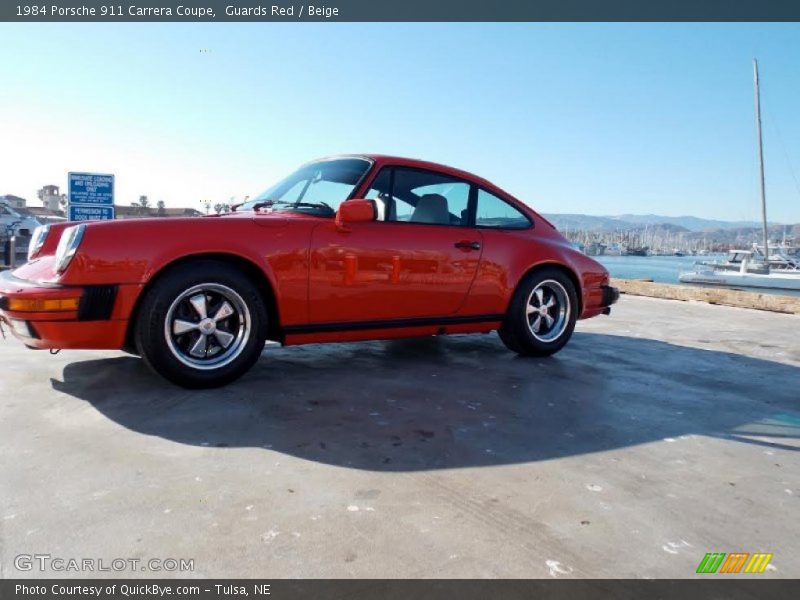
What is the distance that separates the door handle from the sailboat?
40040 millimetres

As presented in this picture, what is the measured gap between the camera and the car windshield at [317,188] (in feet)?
12.3

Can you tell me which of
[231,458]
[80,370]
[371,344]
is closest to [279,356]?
[371,344]

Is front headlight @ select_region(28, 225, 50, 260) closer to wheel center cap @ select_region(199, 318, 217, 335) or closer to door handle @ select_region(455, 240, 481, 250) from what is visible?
wheel center cap @ select_region(199, 318, 217, 335)

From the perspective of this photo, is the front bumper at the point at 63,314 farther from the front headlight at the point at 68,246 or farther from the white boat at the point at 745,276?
the white boat at the point at 745,276

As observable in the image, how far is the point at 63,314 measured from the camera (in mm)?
2844

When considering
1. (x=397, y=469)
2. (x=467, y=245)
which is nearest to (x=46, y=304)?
(x=397, y=469)

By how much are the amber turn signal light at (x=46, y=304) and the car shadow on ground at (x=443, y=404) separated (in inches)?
20.6

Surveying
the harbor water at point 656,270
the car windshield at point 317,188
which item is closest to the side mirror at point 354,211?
the car windshield at point 317,188

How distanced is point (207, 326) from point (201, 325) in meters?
0.03

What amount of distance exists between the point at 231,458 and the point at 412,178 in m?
2.54

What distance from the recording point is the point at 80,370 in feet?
11.7

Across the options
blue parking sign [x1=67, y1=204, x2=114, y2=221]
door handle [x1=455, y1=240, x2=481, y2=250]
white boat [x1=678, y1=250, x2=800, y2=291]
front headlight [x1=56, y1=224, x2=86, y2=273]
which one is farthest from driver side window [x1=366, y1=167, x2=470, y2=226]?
white boat [x1=678, y1=250, x2=800, y2=291]

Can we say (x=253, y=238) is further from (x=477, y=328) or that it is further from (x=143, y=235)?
(x=477, y=328)

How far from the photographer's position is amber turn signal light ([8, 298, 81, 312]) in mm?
2824
